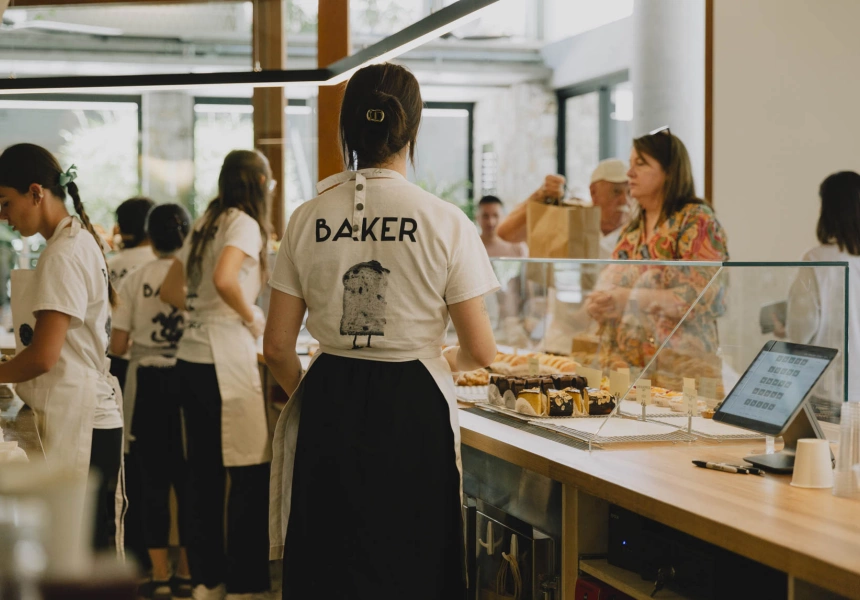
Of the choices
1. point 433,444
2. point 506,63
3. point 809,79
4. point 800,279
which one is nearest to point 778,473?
point 800,279

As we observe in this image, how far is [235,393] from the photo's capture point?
12.5ft

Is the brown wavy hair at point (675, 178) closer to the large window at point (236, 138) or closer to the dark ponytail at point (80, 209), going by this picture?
the dark ponytail at point (80, 209)

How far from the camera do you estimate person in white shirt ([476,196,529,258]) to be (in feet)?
20.7

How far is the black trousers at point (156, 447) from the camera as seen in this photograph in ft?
13.7

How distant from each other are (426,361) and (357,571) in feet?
1.54

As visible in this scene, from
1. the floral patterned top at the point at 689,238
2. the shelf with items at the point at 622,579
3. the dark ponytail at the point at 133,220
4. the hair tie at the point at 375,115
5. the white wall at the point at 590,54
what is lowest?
the shelf with items at the point at 622,579

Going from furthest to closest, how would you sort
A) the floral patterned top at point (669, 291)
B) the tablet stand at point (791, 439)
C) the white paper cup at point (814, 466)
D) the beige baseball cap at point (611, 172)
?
the beige baseball cap at point (611, 172), the floral patterned top at point (669, 291), the tablet stand at point (791, 439), the white paper cup at point (814, 466)

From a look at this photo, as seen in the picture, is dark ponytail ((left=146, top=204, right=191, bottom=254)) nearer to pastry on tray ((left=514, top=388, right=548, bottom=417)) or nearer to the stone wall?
pastry on tray ((left=514, top=388, right=548, bottom=417))

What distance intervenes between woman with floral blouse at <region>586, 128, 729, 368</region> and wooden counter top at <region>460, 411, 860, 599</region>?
36 centimetres

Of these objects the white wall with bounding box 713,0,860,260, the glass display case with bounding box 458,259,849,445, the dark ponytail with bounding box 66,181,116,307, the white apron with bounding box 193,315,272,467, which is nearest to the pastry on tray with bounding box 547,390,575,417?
the glass display case with bounding box 458,259,849,445

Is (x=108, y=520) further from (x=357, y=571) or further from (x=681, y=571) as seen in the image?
(x=681, y=571)

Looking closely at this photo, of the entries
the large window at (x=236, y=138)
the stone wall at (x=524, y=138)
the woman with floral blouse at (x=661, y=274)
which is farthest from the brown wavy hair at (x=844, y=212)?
the stone wall at (x=524, y=138)

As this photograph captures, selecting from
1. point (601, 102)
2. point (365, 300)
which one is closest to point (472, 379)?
point (365, 300)

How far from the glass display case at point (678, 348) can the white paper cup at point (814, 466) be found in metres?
0.17
